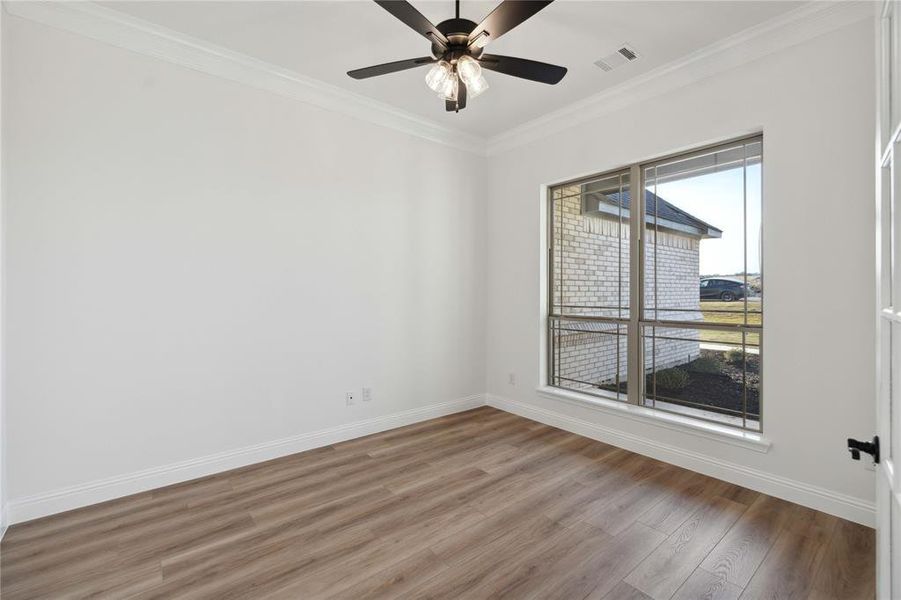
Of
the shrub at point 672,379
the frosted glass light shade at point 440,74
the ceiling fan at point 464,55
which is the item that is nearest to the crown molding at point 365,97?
the ceiling fan at point 464,55

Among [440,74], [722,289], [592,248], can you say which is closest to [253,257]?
[440,74]

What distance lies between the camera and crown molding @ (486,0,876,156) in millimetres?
2338

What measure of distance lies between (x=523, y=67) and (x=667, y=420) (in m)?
2.61

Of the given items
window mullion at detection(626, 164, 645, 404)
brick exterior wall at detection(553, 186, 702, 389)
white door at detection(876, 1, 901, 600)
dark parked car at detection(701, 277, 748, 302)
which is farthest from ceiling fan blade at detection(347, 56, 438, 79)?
dark parked car at detection(701, 277, 748, 302)

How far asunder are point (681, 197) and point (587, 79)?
117 centimetres

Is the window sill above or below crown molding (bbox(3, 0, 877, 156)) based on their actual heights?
below

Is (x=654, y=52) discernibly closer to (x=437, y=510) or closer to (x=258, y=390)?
(x=437, y=510)

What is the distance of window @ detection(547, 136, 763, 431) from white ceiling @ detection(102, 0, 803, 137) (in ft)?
2.57

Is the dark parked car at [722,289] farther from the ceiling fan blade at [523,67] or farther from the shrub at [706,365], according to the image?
the ceiling fan blade at [523,67]

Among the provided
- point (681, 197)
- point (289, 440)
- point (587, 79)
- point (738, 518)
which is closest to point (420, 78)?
point (587, 79)

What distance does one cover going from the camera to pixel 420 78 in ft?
10.5

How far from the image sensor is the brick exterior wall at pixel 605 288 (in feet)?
10.4

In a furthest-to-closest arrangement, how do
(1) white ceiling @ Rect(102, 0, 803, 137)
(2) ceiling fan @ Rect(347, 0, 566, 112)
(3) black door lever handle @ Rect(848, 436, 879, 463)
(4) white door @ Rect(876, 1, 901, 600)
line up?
1. (1) white ceiling @ Rect(102, 0, 803, 137)
2. (2) ceiling fan @ Rect(347, 0, 566, 112)
3. (3) black door lever handle @ Rect(848, 436, 879, 463)
4. (4) white door @ Rect(876, 1, 901, 600)

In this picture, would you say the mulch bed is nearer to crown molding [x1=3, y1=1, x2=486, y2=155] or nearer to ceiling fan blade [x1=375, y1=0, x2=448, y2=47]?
ceiling fan blade [x1=375, y1=0, x2=448, y2=47]
